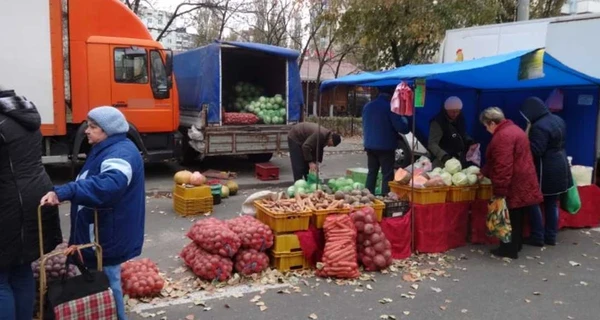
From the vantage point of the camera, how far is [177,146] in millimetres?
10984

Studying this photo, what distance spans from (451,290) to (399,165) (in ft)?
19.8

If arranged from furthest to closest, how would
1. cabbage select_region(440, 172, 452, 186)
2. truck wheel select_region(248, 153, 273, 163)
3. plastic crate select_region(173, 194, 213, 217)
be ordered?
1. truck wheel select_region(248, 153, 273, 163)
2. plastic crate select_region(173, 194, 213, 217)
3. cabbage select_region(440, 172, 452, 186)

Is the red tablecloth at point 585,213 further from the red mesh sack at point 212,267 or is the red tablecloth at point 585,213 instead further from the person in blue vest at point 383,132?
the red mesh sack at point 212,267

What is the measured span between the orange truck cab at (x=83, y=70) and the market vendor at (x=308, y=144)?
3.50m

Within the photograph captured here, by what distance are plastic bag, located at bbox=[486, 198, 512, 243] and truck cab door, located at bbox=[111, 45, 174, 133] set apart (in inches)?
270

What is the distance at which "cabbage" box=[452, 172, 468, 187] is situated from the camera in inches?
248

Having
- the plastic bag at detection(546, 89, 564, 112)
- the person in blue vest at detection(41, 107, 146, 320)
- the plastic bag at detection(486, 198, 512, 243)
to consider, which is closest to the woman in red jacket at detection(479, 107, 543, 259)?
the plastic bag at detection(486, 198, 512, 243)

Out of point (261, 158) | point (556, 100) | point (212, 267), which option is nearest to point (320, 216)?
point (212, 267)

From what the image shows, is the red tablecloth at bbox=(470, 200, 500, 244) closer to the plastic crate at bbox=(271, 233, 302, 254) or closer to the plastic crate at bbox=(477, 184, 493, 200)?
the plastic crate at bbox=(477, 184, 493, 200)

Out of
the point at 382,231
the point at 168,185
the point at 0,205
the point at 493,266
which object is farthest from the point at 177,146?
the point at 0,205

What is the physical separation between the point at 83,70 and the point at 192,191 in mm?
3557

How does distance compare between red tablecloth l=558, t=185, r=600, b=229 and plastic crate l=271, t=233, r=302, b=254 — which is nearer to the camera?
plastic crate l=271, t=233, r=302, b=254

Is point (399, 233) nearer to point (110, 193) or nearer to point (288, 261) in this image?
point (288, 261)

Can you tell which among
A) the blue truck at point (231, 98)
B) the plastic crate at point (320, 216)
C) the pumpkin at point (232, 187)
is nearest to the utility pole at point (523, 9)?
the blue truck at point (231, 98)
